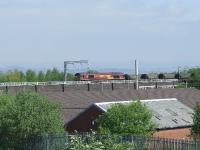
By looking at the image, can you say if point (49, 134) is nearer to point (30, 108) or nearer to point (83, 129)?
point (30, 108)

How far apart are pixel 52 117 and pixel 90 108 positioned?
12342 mm

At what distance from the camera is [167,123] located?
136 ft

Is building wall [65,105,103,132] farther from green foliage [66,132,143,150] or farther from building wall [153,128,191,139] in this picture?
green foliage [66,132,143,150]

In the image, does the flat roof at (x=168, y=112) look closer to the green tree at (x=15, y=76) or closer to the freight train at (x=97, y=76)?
the freight train at (x=97, y=76)

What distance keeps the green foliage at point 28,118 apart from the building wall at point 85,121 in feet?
35.2

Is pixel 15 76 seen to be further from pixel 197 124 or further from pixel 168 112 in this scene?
pixel 197 124

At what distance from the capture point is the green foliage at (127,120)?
98.3 ft

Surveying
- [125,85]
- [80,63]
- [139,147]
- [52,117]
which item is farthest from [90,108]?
[80,63]

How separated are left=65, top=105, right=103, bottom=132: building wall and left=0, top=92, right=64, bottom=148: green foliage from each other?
35.2ft

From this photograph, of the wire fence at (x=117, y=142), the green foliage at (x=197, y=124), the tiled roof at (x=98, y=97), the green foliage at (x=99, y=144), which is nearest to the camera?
the wire fence at (x=117, y=142)

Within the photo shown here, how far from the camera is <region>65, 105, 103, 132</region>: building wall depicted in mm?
41903

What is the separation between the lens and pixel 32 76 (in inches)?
5172

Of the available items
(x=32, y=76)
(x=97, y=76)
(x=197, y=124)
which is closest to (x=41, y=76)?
(x=32, y=76)

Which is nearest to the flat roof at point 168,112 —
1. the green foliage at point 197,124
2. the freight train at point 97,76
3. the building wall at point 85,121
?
the building wall at point 85,121
